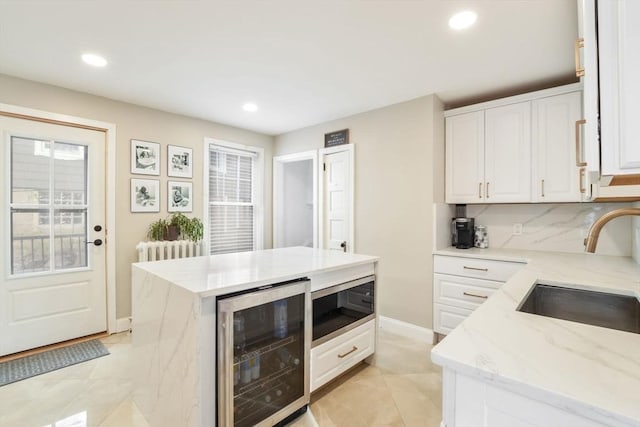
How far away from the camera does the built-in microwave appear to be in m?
1.99

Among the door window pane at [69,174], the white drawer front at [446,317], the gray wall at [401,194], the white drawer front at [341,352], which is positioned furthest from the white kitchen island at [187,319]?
the door window pane at [69,174]

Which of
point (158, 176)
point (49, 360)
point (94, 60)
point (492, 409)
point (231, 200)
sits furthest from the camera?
point (231, 200)

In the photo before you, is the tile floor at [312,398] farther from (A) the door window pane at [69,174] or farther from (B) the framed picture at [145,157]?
(B) the framed picture at [145,157]

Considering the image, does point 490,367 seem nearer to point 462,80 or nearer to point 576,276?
point 576,276

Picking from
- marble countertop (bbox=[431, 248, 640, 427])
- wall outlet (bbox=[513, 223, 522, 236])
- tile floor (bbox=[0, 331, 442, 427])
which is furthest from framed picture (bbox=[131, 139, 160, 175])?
wall outlet (bbox=[513, 223, 522, 236])

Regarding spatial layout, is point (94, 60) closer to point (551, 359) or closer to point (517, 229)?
point (551, 359)

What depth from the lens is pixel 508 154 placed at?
2781mm

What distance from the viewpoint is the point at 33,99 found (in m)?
2.69

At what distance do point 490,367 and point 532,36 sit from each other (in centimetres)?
230

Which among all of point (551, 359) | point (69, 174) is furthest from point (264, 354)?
point (69, 174)

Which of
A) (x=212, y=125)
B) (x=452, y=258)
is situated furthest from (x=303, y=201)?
(x=452, y=258)

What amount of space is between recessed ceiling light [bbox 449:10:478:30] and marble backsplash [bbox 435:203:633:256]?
160 cm

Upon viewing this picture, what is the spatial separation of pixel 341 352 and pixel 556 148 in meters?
2.50

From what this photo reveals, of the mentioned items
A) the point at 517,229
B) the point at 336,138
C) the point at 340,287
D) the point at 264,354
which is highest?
the point at 336,138
